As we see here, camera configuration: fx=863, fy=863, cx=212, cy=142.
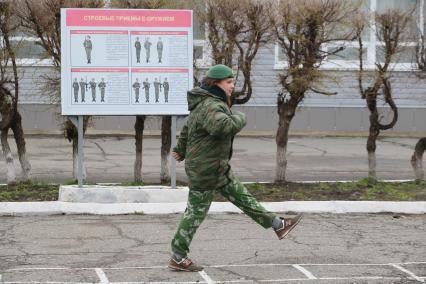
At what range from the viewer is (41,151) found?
1806 centimetres

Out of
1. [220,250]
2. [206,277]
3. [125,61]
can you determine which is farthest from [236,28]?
[206,277]

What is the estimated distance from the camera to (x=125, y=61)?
1070cm

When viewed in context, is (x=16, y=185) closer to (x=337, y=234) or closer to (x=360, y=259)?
(x=337, y=234)

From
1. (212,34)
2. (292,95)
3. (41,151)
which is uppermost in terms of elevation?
(212,34)

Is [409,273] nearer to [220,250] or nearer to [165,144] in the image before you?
[220,250]

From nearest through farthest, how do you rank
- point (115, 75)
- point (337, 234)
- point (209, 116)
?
point (209, 116), point (337, 234), point (115, 75)

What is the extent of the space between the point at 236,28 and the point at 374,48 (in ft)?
35.4

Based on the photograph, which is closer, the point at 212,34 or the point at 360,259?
the point at 360,259

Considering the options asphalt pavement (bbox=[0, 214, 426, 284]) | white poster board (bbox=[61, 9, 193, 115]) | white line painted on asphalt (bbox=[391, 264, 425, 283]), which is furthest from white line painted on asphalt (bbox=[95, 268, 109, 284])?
white poster board (bbox=[61, 9, 193, 115])

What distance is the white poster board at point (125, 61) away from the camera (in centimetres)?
1058

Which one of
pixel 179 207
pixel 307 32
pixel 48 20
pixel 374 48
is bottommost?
pixel 179 207

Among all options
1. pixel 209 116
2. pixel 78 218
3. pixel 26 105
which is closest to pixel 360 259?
pixel 209 116

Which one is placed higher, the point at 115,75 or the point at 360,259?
the point at 115,75

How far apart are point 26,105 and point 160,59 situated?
11.5 m
